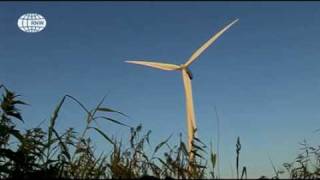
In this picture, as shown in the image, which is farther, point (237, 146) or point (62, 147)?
point (62, 147)

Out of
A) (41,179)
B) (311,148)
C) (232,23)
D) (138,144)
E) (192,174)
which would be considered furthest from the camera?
(232,23)

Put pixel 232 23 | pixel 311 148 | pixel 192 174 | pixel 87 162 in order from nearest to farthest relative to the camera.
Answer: pixel 192 174
pixel 87 162
pixel 311 148
pixel 232 23

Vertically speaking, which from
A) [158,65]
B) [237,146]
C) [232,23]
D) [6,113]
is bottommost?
[237,146]

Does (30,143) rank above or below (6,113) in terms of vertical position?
below

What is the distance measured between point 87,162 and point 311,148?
15.1ft

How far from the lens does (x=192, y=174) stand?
4.92m

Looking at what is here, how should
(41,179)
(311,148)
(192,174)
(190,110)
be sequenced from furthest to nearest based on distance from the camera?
(190,110) < (311,148) < (192,174) < (41,179)

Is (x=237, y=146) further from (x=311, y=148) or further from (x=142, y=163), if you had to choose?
(x=311, y=148)

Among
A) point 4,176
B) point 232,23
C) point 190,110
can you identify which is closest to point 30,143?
point 4,176

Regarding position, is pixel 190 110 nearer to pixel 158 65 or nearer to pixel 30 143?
pixel 158 65

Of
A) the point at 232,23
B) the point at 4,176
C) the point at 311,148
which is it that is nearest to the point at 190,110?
the point at 232,23

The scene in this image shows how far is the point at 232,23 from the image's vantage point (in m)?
27.0

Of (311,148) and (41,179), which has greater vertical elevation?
(311,148)

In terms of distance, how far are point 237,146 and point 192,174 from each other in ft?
1.78
